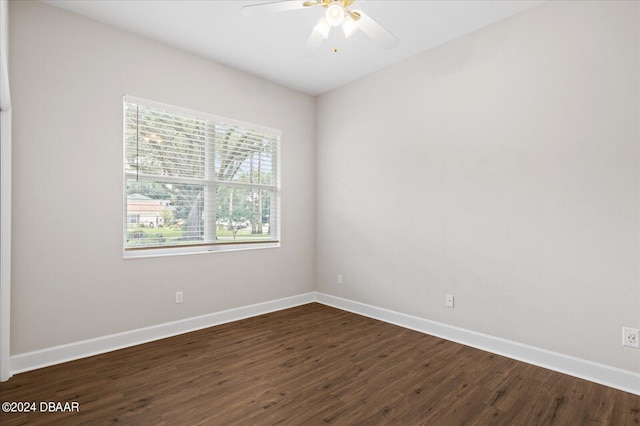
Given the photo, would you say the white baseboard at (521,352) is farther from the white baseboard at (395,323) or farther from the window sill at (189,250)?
the window sill at (189,250)

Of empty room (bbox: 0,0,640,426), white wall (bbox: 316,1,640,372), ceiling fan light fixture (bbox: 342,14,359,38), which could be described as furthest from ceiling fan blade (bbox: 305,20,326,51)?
white wall (bbox: 316,1,640,372)

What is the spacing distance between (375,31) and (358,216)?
2.34 m

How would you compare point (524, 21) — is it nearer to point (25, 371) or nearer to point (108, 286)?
point (108, 286)

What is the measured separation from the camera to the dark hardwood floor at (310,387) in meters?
1.98

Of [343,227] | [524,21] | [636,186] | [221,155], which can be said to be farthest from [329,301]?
[524,21]

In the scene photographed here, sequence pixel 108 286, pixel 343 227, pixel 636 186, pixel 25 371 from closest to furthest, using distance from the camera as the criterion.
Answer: pixel 636 186
pixel 25 371
pixel 108 286
pixel 343 227

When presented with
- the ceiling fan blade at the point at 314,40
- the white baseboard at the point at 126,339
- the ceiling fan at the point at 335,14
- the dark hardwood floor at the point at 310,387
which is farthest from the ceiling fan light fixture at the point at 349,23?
the white baseboard at the point at 126,339

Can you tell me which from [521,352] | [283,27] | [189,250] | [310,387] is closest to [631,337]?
[521,352]

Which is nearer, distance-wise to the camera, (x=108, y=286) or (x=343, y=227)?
(x=108, y=286)

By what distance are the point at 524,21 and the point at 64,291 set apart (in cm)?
438

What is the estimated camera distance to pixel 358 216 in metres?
4.17

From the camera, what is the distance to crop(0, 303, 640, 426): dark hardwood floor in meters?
1.98

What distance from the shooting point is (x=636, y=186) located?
2.29 meters

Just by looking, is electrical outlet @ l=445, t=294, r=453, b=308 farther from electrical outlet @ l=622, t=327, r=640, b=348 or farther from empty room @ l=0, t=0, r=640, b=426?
electrical outlet @ l=622, t=327, r=640, b=348
